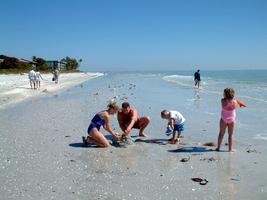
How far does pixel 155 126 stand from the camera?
11.3 m

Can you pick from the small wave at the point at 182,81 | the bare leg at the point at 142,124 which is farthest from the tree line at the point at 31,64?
the bare leg at the point at 142,124

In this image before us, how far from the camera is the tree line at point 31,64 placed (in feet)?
234

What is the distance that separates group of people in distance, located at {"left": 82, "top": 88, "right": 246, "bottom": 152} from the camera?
7859mm

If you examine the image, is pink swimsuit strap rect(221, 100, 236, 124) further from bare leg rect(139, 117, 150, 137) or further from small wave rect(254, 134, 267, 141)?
bare leg rect(139, 117, 150, 137)

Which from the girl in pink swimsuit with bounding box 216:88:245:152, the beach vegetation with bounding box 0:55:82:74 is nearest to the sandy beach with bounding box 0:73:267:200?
the girl in pink swimsuit with bounding box 216:88:245:152

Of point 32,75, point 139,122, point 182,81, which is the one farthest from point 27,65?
point 139,122

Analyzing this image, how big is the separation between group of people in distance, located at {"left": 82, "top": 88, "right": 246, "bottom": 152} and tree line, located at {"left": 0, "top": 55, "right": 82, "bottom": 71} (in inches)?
2374

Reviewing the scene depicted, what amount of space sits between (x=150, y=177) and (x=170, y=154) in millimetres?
1722

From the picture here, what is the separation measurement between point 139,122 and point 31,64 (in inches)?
3066

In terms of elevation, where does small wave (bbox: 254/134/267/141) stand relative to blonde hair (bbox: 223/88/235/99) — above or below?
below

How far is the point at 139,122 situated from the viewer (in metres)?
9.68

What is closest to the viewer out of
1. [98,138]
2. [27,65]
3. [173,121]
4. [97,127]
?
[98,138]

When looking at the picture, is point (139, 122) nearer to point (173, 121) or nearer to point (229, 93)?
point (173, 121)

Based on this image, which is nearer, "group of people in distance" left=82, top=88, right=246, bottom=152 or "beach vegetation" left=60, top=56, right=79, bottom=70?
"group of people in distance" left=82, top=88, right=246, bottom=152
